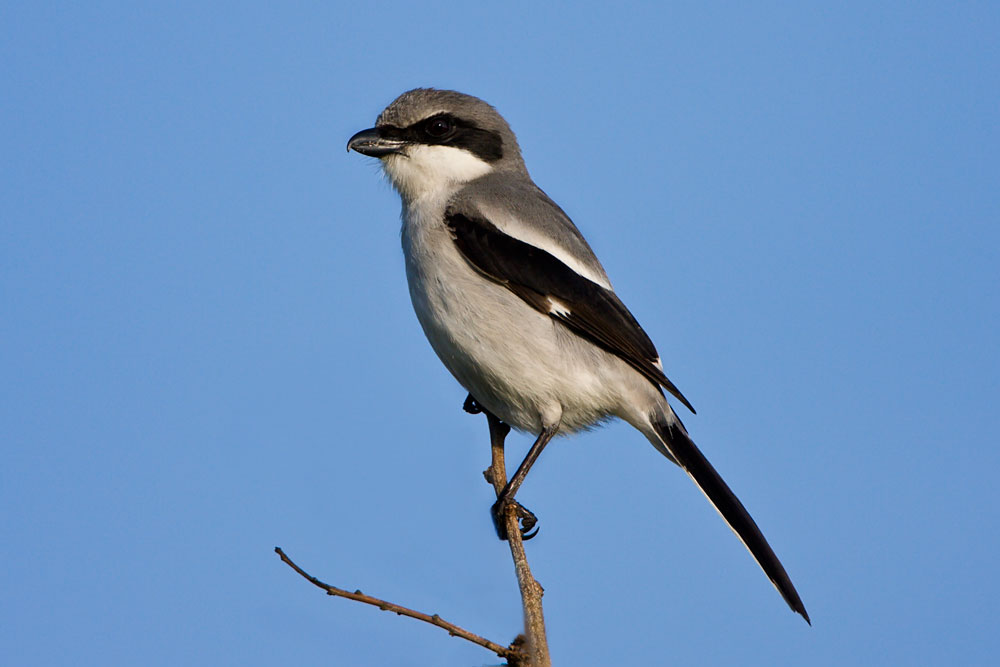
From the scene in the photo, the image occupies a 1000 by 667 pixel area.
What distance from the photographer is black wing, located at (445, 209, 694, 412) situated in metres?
4.51

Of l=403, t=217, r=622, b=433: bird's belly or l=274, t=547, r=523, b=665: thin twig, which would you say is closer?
l=274, t=547, r=523, b=665: thin twig

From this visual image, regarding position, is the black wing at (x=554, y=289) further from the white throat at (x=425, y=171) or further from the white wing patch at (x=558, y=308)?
the white throat at (x=425, y=171)

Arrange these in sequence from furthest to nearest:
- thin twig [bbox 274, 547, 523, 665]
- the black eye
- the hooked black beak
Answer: the black eye → the hooked black beak → thin twig [bbox 274, 547, 523, 665]

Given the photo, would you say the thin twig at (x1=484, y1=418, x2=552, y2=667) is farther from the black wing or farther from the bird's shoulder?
the bird's shoulder

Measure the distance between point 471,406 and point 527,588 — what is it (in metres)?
1.63

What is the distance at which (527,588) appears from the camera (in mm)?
3434

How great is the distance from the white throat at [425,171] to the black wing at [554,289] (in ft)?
0.88

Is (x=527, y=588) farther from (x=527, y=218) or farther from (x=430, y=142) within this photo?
(x=430, y=142)

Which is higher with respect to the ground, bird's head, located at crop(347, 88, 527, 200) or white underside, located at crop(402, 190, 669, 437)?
bird's head, located at crop(347, 88, 527, 200)

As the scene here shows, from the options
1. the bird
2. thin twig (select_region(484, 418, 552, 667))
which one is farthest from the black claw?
thin twig (select_region(484, 418, 552, 667))

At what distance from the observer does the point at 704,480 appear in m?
4.51

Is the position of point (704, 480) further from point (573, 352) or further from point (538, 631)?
point (538, 631)

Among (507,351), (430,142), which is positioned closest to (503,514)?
(507,351)

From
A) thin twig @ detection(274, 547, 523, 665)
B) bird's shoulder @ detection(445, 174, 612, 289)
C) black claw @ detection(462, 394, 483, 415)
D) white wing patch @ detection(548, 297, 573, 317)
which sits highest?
bird's shoulder @ detection(445, 174, 612, 289)
